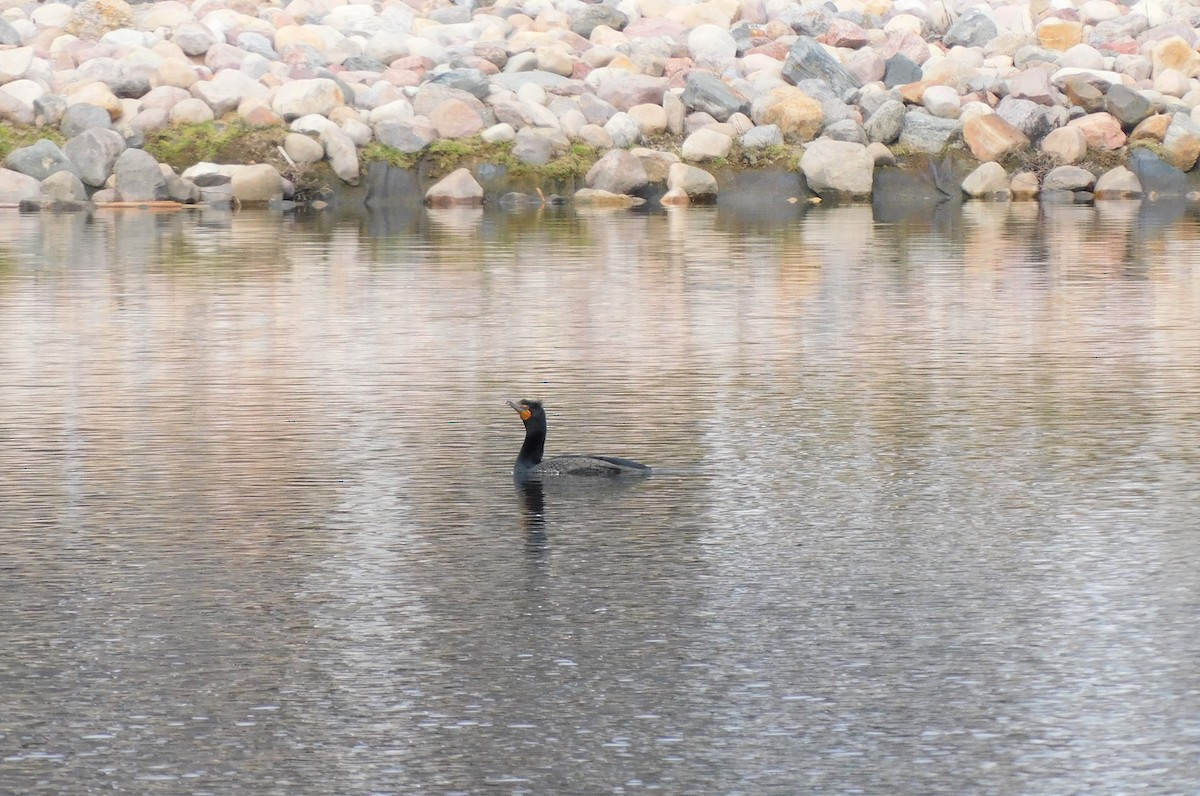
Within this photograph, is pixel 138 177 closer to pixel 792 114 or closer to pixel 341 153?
pixel 341 153

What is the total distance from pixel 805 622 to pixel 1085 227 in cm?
2666

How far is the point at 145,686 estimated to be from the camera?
9203mm

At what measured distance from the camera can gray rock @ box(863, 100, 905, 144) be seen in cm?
4469

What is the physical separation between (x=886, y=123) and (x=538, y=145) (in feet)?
21.1

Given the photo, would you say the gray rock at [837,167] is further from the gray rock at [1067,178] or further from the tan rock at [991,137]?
the gray rock at [1067,178]

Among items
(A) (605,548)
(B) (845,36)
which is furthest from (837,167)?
(A) (605,548)

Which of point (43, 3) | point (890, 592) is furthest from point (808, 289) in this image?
point (43, 3)

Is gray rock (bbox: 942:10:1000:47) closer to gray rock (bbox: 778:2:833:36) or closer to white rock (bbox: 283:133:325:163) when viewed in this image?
gray rock (bbox: 778:2:833:36)

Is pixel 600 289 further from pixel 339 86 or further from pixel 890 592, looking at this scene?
pixel 339 86

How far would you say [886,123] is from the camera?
147ft

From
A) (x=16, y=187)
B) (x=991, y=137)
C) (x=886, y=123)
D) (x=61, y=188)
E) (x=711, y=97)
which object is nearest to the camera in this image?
(x=61, y=188)

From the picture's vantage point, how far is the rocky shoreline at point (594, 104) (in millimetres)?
43156

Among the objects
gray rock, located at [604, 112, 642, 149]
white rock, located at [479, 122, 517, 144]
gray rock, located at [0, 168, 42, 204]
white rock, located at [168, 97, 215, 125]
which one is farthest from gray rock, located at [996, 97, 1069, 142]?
gray rock, located at [0, 168, 42, 204]

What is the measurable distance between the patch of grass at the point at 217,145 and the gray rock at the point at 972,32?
15471mm
